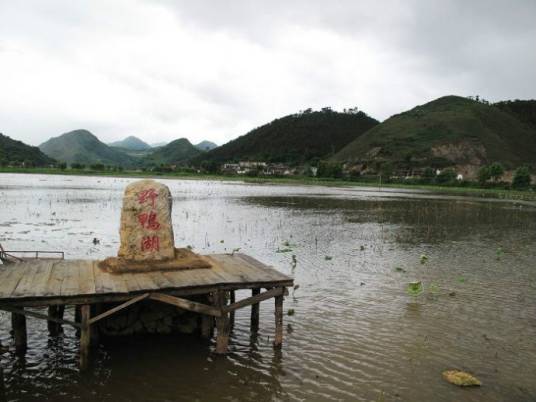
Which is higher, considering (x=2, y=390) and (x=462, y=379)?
(x=2, y=390)

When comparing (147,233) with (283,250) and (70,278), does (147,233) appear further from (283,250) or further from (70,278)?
(283,250)

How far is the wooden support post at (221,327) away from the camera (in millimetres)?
11570

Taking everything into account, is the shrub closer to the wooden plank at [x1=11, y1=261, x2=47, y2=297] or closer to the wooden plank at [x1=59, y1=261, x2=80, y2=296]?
the wooden plank at [x1=59, y1=261, x2=80, y2=296]

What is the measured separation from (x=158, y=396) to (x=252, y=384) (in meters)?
2.14

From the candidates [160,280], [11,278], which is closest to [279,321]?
[160,280]

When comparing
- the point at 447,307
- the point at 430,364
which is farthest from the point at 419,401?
the point at 447,307

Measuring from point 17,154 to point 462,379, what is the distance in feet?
652

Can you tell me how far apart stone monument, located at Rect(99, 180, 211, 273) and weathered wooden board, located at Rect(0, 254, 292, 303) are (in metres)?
0.40

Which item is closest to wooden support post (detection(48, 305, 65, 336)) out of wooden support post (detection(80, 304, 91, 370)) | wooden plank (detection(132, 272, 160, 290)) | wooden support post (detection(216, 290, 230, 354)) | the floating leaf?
wooden support post (detection(80, 304, 91, 370))

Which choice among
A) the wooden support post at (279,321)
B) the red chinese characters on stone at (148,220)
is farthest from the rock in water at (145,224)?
the wooden support post at (279,321)

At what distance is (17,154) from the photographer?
177m

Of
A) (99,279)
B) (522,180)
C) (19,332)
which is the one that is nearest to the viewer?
(99,279)

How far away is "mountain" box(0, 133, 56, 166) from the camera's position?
163125 mm

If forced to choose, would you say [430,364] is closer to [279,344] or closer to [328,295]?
[279,344]
